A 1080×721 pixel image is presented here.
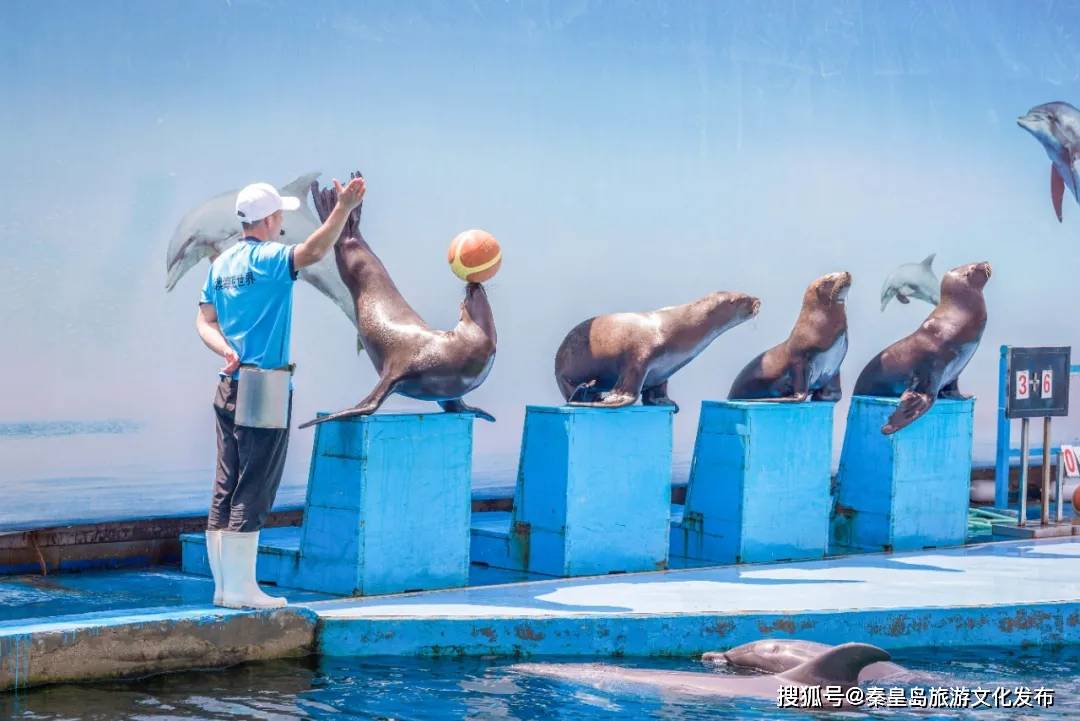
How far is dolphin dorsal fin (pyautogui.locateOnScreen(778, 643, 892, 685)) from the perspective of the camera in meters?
4.70

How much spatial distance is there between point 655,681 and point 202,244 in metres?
3.12

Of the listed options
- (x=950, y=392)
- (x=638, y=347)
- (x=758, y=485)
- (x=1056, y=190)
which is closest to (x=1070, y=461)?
(x=950, y=392)

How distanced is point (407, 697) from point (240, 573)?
30.4 inches

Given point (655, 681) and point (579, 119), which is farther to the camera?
point (579, 119)

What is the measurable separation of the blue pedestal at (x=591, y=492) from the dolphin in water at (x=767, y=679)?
5.11 ft

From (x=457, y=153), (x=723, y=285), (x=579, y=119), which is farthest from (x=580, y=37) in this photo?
(x=723, y=285)

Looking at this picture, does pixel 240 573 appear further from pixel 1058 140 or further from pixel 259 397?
pixel 1058 140

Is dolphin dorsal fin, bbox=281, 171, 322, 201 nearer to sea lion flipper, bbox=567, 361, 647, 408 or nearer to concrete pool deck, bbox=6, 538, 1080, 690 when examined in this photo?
sea lion flipper, bbox=567, 361, 647, 408

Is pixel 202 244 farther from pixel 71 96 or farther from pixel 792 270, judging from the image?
pixel 792 270

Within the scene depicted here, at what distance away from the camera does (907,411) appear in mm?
7270

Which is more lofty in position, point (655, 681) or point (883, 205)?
point (883, 205)

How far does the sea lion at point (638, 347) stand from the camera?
6.72 meters

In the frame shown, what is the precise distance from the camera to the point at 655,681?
191 inches

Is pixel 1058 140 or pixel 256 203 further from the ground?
pixel 1058 140
